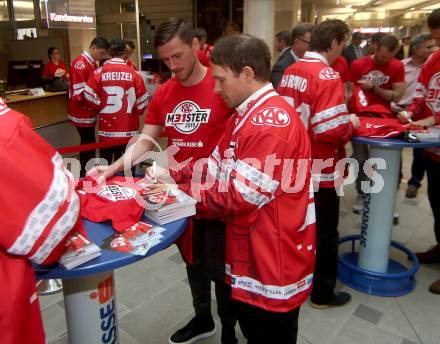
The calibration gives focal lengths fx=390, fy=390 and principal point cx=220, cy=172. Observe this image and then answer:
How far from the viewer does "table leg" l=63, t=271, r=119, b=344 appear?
4.67ft

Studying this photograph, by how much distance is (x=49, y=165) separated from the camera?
3.07 feet

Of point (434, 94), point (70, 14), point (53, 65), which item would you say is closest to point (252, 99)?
point (434, 94)

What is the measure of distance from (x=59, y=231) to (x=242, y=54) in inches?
31.2

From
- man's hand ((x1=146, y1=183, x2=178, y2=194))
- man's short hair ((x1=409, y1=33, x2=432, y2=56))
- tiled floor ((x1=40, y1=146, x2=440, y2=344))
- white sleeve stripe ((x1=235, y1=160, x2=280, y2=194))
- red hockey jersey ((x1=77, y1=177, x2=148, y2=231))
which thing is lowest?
tiled floor ((x1=40, y1=146, x2=440, y2=344))

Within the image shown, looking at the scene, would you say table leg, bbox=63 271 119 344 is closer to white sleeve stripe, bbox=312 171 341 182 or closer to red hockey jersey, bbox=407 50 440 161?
white sleeve stripe, bbox=312 171 341 182

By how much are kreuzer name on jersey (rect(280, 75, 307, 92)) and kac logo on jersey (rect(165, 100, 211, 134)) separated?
0.68m

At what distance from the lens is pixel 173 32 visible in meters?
1.71

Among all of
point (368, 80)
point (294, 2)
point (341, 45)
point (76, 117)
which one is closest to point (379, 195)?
point (341, 45)

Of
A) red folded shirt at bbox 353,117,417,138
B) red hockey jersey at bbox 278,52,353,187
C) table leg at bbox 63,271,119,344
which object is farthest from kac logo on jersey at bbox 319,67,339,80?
table leg at bbox 63,271,119,344

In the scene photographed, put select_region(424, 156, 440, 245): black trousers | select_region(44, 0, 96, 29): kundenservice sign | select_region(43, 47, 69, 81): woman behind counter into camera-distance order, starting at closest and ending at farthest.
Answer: select_region(424, 156, 440, 245): black trousers → select_region(43, 47, 69, 81): woman behind counter → select_region(44, 0, 96, 29): kundenservice sign

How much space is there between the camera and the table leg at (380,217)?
8.29 feet

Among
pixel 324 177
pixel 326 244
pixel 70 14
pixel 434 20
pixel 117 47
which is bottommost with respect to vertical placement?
pixel 326 244

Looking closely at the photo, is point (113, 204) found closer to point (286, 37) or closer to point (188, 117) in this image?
point (188, 117)

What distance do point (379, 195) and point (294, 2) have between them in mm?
8338
